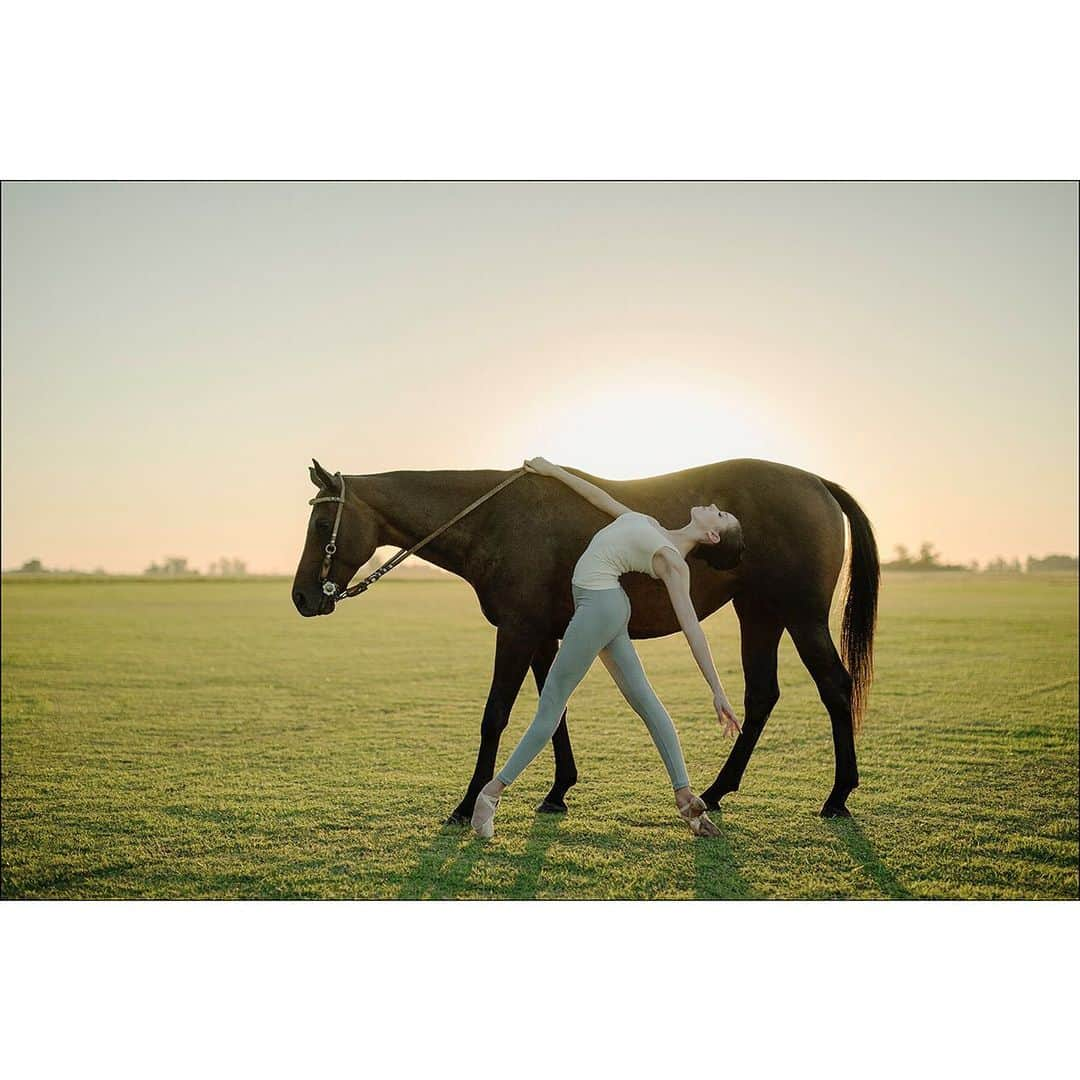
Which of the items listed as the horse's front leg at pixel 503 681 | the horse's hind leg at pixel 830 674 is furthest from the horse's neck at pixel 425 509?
the horse's hind leg at pixel 830 674

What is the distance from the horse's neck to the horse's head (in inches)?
6.0

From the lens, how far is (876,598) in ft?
19.1

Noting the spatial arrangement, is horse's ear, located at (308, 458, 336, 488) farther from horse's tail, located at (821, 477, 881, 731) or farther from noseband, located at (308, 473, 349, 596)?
horse's tail, located at (821, 477, 881, 731)

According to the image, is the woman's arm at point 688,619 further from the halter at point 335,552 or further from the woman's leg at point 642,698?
the halter at point 335,552

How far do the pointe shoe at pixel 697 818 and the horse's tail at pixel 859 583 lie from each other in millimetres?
1442

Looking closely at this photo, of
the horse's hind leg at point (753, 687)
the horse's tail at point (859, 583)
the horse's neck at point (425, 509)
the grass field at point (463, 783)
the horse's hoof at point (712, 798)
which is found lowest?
the grass field at point (463, 783)

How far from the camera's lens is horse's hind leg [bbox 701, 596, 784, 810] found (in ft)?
18.3

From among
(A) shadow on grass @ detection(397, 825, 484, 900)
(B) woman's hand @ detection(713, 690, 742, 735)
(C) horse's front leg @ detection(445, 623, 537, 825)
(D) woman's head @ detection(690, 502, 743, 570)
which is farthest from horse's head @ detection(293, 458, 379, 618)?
(B) woman's hand @ detection(713, 690, 742, 735)

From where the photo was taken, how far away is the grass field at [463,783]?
5.20 m

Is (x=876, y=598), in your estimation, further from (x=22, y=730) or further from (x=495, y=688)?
(x=22, y=730)

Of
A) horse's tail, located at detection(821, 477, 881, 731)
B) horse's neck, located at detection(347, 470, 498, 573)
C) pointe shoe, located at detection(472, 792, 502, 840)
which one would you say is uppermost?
horse's neck, located at detection(347, 470, 498, 573)

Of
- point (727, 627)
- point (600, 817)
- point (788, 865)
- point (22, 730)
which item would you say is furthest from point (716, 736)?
point (727, 627)

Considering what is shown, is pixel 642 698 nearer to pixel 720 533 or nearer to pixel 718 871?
Result: pixel 720 533

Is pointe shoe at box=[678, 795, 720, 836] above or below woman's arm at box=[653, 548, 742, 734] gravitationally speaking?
below
